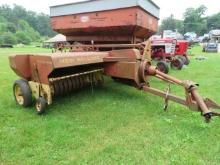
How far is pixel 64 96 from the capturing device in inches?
179

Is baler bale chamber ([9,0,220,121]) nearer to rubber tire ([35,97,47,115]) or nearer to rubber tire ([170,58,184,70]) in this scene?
rubber tire ([35,97,47,115])

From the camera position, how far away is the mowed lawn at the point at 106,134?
2520 millimetres

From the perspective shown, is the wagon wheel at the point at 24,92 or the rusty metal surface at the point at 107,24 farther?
the rusty metal surface at the point at 107,24

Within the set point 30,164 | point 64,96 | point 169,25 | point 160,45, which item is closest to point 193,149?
point 30,164

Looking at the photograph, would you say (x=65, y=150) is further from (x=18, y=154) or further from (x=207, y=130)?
(x=207, y=130)

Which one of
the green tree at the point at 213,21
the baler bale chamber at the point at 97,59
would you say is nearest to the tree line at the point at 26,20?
the green tree at the point at 213,21

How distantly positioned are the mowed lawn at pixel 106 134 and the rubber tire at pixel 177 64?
15.1 ft

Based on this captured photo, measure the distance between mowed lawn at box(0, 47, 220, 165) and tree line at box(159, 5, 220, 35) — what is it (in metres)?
70.2

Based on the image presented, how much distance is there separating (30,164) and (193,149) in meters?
1.65

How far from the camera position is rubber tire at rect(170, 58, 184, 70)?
8.70m

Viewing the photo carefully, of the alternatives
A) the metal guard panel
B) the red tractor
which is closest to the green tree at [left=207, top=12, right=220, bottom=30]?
the red tractor

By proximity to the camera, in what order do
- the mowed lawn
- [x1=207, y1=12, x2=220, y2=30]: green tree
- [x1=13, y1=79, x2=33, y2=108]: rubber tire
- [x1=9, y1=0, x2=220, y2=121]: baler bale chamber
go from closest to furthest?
1. the mowed lawn
2. [x1=9, y1=0, x2=220, y2=121]: baler bale chamber
3. [x1=13, y1=79, x2=33, y2=108]: rubber tire
4. [x1=207, y1=12, x2=220, y2=30]: green tree

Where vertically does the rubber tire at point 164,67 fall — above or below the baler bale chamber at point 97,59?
below

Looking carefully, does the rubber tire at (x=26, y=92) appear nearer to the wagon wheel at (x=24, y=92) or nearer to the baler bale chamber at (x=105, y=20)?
the wagon wheel at (x=24, y=92)
